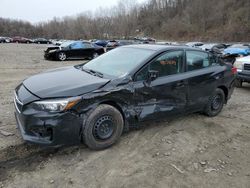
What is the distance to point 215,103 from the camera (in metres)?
5.33

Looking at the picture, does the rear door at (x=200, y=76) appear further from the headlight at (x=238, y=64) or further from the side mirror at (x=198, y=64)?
the headlight at (x=238, y=64)

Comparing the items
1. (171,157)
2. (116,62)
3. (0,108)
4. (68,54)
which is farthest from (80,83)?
(68,54)

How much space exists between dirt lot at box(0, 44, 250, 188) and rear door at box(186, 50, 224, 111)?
1.72 feet

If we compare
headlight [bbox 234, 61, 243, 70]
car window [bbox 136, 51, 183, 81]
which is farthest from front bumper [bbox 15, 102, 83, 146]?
headlight [bbox 234, 61, 243, 70]

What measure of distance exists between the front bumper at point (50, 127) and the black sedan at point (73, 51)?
13719 millimetres

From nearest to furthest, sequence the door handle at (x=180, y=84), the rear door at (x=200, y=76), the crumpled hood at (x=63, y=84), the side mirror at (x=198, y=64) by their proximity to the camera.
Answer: the crumpled hood at (x=63, y=84)
the door handle at (x=180, y=84)
the rear door at (x=200, y=76)
the side mirror at (x=198, y=64)

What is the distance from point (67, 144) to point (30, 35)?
112 meters

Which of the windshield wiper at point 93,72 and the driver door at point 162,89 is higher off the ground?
the windshield wiper at point 93,72

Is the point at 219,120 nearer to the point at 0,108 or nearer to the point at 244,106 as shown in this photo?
the point at 244,106

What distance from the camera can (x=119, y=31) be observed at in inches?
3263

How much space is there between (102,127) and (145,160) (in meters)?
0.78

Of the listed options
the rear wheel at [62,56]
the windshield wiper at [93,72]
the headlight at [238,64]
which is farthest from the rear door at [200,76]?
the rear wheel at [62,56]

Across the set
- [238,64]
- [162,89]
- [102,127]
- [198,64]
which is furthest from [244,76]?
[102,127]

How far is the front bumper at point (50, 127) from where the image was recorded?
3.23 meters
